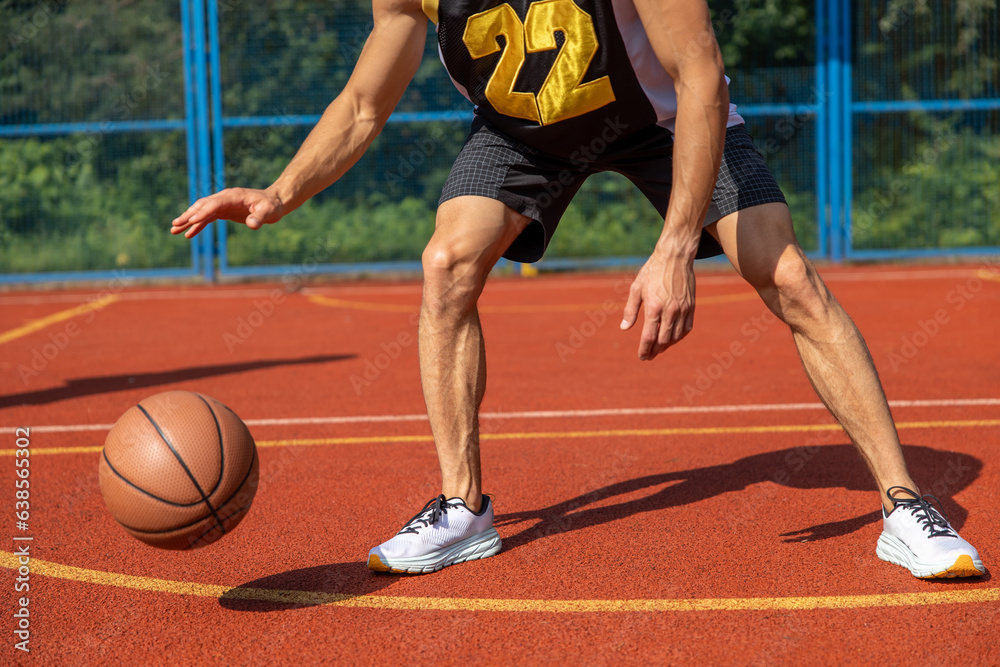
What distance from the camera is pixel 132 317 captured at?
10.1 m

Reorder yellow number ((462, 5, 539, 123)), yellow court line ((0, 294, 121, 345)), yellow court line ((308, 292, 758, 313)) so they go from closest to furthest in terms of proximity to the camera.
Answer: yellow number ((462, 5, 539, 123))
yellow court line ((0, 294, 121, 345))
yellow court line ((308, 292, 758, 313))

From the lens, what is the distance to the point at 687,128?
8.73 feet

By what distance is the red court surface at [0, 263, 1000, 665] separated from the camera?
2605 mm

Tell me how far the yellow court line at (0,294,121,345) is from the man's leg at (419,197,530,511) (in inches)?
261

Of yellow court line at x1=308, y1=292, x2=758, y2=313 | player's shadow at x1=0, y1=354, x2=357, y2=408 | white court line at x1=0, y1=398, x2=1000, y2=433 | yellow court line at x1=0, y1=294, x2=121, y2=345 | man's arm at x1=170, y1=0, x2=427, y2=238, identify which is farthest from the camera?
yellow court line at x1=308, y1=292, x2=758, y2=313

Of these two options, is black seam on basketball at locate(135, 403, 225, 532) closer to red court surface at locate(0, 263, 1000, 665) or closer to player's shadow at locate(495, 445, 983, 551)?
red court surface at locate(0, 263, 1000, 665)

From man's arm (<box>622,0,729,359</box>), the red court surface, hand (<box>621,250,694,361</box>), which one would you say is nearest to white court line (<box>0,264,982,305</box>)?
the red court surface

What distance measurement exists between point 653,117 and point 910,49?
11409 mm

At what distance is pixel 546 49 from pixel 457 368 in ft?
3.48

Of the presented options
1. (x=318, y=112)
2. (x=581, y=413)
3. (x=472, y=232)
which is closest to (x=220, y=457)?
(x=472, y=232)

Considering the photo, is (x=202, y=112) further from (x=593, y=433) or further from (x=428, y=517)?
(x=428, y=517)

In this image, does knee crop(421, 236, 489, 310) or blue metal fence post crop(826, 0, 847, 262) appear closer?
knee crop(421, 236, 489, 310)

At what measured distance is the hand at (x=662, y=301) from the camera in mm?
2498

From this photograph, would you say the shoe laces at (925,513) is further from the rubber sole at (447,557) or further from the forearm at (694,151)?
the rubber sole at (447,557)
